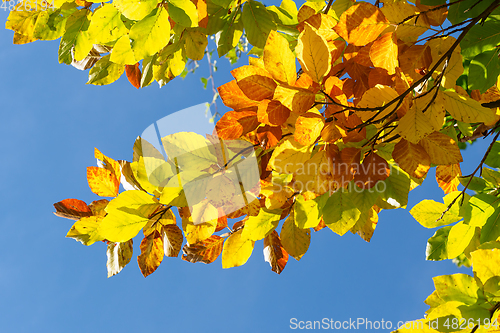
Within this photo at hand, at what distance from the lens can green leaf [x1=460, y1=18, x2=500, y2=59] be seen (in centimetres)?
64

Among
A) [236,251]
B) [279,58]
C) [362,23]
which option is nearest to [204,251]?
[236,251]

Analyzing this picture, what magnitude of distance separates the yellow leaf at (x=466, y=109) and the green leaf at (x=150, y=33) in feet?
1.80

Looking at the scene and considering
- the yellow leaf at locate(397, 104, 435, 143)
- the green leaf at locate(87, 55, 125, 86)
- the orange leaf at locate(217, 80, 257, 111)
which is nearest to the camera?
the yellow leaf at locate(397, 104, 435, 143)

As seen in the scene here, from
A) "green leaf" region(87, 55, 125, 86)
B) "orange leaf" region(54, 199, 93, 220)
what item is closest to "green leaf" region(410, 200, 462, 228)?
"orange leaf" region(54, 199, 93, 220)

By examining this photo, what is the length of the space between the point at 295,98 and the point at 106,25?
1.69 feet

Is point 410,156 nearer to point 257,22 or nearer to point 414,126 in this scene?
point 414,126

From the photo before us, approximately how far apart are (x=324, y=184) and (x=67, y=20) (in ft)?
2.60

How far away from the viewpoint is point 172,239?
72cm

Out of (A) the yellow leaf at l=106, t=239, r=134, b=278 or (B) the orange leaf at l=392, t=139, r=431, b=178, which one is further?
(A) the yellow leaf at l=106, t=239, r=134, b=278

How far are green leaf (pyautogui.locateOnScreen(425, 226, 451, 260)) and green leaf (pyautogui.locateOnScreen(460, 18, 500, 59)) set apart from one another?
418 millimetres

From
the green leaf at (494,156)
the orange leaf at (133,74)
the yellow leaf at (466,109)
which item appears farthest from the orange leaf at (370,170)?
the orange leaf at (133,74)

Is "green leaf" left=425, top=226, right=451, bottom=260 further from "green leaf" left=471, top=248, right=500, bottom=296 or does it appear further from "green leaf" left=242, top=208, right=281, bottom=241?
"green leaf" left=242, top=208, right=281, bottom=241

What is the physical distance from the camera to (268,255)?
2.82ft

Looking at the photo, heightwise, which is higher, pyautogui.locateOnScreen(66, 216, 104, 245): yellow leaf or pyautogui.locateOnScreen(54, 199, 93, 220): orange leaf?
pyautogui.locateOnScreen(54, 199, 93, 220): orange leaf
